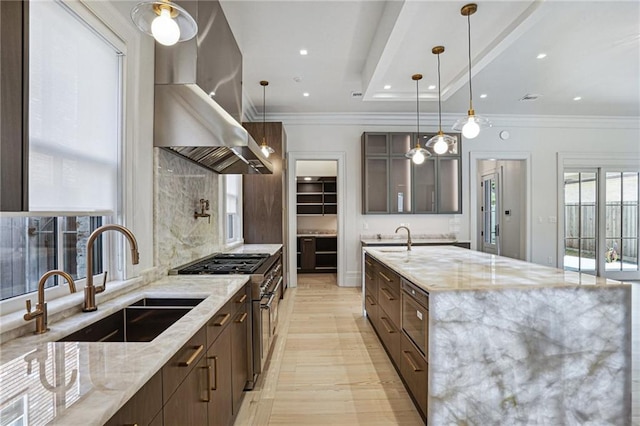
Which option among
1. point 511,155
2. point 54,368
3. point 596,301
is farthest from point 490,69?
point 54,368

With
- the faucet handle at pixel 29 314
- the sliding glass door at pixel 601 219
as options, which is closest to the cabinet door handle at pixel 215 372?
the faucet handle at pixel 29 314

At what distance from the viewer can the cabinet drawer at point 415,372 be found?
1826mm

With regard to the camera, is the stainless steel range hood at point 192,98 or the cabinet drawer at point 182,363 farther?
the stainless steel range hood at point 192,98

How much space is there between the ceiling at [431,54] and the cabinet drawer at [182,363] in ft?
8.68

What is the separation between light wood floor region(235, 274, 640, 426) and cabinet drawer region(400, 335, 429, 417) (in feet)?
0.51

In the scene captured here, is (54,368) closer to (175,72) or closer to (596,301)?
(175,72)

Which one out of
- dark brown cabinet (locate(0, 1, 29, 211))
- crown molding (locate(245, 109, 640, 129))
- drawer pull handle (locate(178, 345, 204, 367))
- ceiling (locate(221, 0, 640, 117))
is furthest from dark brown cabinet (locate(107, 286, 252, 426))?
crown molding (locate(245, 109, 640, 129))

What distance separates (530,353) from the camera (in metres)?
1.76

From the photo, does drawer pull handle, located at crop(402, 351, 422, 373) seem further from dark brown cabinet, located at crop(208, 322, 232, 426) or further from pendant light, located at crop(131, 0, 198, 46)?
pendant light, located at crop(131, 0, 198, 46)

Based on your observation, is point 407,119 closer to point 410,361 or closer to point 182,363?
point 410,361

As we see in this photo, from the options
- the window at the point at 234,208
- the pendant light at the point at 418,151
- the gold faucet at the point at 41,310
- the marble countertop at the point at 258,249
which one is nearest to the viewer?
the gold faucet at the point at 41,310

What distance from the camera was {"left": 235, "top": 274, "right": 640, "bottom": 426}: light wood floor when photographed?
201 centimetres

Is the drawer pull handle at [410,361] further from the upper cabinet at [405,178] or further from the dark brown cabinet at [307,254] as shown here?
the dark brown cabinet at [307,254]

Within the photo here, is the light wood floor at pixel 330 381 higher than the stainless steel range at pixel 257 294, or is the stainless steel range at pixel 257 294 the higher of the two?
the stainless steel range at pixel 257 294
